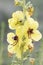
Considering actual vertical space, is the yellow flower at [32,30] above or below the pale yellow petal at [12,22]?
below

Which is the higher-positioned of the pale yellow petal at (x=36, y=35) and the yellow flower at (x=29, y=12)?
the yellow flower at (x=29, y=12)

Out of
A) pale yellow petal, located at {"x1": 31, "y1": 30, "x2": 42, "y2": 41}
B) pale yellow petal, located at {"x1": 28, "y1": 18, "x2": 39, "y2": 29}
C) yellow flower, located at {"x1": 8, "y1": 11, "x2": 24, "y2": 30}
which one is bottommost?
pale yellow petal, located at {"x1": 31, "y1": 30, "x2": 42, "y2": 41}

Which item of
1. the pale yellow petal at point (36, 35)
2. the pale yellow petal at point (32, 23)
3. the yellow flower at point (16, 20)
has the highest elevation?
the yellow flower at point (16, 20)

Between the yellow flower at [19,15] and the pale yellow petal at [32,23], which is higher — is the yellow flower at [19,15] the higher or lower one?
the higher one

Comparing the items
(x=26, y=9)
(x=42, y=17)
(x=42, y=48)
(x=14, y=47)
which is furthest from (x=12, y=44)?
(x=42, y=17)

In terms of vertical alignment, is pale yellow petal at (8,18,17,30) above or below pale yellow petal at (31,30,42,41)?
above
